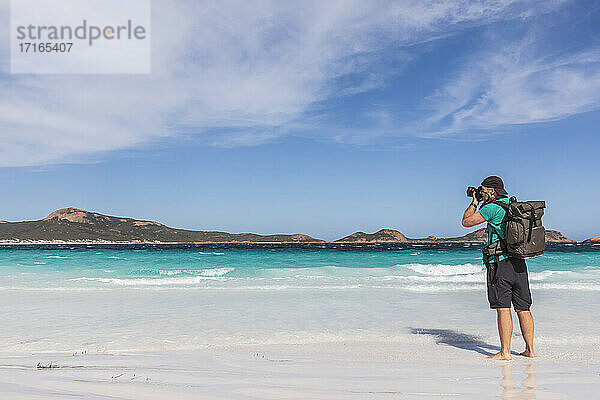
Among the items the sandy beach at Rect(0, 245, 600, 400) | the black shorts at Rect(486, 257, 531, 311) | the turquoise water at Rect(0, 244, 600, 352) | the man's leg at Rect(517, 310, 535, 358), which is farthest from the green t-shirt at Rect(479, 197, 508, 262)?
the turquoise water at Rect(0, 244, 600, 352)

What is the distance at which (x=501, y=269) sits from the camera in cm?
516

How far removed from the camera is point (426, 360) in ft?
17.7

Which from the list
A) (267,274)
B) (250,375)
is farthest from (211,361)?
(267,274)

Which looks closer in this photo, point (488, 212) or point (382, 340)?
point (488, 212)

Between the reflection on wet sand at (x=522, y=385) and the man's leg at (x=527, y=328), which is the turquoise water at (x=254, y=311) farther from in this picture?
the reflection on wet sand at (x=522, y=385)

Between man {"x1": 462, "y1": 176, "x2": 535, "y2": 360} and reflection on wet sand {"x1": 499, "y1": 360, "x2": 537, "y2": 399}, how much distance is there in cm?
48

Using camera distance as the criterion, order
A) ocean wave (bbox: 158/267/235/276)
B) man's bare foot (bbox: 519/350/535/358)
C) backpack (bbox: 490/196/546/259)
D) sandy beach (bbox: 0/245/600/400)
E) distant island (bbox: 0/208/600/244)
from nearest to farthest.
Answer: sandy beach (bbox: 0/245/600/400) < backpack (bbox: 490/196/546/259) < man's bare foot (bbox: 519/350/535/358) < ocean wave (bbox: 158/267/235/276) < distant island (bbox: 0/208/600/244)

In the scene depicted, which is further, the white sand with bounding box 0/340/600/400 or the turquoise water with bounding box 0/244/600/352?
the turquoise water with bounding box 0/244/600/352

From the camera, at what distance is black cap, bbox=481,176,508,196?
5223 millimetres

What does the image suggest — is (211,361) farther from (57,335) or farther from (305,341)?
(57,335)

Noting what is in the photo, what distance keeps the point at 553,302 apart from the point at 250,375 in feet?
27.2

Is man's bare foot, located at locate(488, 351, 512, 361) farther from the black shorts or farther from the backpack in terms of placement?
the backpack

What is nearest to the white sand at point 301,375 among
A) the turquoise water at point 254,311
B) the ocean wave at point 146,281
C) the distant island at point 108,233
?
the turquoise water at point 254,311

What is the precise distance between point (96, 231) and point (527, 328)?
9537 cm
